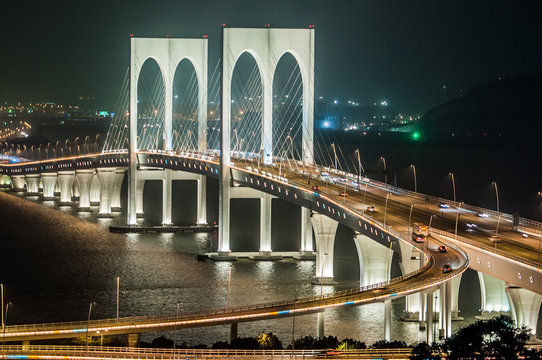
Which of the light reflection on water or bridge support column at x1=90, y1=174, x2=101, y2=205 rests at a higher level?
bridge support column at x1=90, y1=174, x2=101, y2=205

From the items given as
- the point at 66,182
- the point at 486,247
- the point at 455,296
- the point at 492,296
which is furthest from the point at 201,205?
the point at 486,247

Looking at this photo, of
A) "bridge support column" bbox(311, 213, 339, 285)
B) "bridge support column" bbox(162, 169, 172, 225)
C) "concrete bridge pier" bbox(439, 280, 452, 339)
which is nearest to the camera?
"concrete bridge pier" bbox(439, 280, 452, 339)

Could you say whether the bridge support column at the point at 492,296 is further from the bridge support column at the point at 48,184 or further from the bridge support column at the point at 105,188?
the bridge support column at the point at 48,184

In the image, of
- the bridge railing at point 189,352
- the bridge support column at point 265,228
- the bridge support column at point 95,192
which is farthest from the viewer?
the bridge support column at point 95,192

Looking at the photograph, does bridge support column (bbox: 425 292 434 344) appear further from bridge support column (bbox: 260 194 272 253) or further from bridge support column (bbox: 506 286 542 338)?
bridge support column (bbox: 260 194 272 253)

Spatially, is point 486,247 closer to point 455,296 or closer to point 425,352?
point 455,296

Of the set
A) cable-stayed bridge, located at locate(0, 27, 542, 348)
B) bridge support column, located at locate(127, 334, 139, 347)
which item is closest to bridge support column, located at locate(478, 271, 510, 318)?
cable-stayed bridge, located at locate(0, 27, 542, 348)

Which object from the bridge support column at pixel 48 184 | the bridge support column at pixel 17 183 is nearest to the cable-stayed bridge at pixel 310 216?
the bridge support column at pixel 48 184
